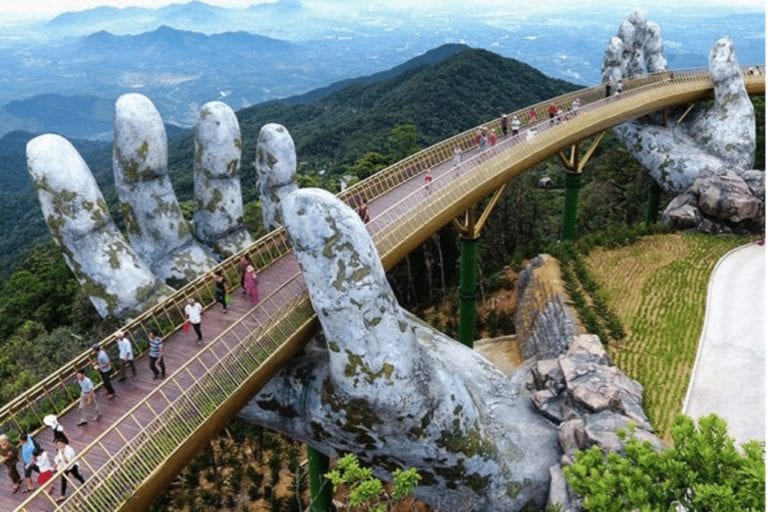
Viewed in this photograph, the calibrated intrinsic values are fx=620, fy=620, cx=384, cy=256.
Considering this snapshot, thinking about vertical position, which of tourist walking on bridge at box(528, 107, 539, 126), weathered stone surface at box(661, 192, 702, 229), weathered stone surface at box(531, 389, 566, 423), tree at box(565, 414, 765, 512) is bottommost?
weathered stone surface at box(531, 389, 566, 423)

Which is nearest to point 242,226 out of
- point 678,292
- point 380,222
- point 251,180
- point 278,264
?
point 278,264

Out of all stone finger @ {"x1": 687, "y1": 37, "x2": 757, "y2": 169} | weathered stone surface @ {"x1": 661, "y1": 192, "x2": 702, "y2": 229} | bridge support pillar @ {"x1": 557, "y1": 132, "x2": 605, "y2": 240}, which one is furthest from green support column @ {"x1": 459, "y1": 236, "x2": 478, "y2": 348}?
stone finger @ {"x1": 687, "y1": 37, "x2": 757, "y2": 169}

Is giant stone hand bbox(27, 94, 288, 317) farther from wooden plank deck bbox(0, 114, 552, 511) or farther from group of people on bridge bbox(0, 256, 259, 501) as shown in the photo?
wooden plank deck bbox(0, 114, 552, 511)

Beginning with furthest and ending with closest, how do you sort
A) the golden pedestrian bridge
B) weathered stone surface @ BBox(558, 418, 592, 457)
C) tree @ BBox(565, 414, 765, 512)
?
weathered stone surface @ BBox(558, 418, 592, 457) → the golden pedestrian bridge → tree @ BBox(565, 414, 765, 512)

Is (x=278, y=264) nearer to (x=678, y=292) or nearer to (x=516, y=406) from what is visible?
(x=516, y=406)

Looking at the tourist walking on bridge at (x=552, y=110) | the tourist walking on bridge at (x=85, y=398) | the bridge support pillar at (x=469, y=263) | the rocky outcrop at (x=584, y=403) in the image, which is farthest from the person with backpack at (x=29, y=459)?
the tourist walking on bridge at (x=552, y=110)

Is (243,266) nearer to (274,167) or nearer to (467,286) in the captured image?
(274,167)
